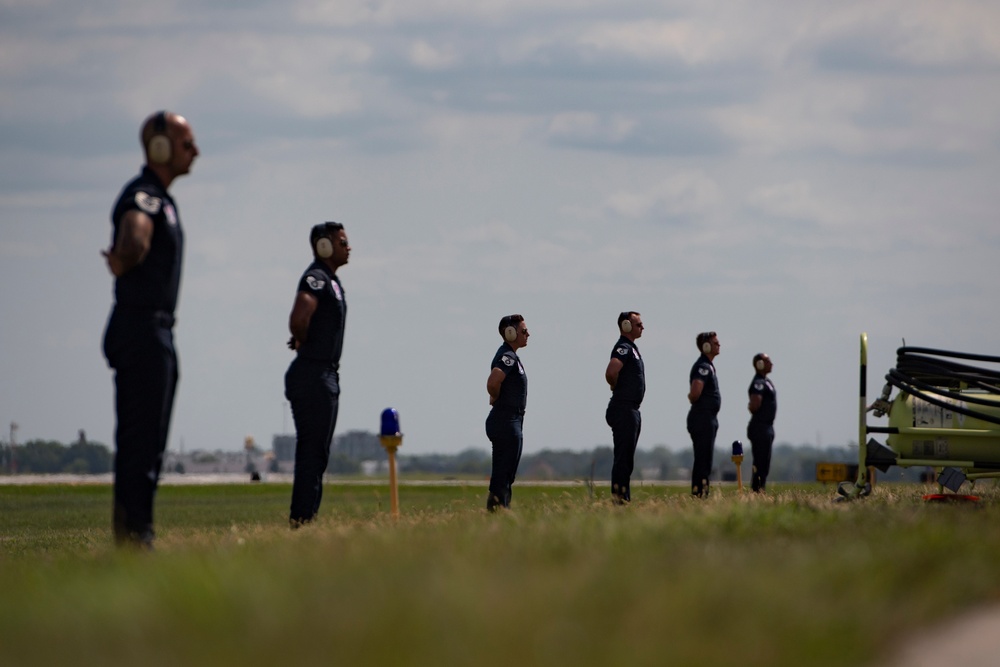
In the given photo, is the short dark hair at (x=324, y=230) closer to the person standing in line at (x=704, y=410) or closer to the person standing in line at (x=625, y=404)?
the person standing in line at (x=625, y=404)

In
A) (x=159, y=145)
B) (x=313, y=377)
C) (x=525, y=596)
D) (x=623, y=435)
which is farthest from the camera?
(x=623, y=435)

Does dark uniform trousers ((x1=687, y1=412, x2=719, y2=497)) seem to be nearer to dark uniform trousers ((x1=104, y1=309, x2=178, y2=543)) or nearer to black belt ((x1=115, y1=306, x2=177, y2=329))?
dark uniform trousers ((x1=104, y1=309, x2=178, y2=543))

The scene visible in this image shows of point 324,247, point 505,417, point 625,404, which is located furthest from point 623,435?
point 324,247

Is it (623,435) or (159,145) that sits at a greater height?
(159,145)

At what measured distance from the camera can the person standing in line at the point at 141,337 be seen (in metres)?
9.34

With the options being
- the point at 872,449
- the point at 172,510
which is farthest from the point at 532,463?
the point at 872,449

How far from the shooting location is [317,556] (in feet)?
26.6

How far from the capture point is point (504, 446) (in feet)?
53.1

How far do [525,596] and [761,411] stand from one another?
17477mm

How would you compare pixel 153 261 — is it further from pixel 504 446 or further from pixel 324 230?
pixel 504 446

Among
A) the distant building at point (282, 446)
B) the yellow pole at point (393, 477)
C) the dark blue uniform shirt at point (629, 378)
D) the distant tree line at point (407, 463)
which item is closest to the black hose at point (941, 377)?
the dark blue uniform shirt at point (629, 378)

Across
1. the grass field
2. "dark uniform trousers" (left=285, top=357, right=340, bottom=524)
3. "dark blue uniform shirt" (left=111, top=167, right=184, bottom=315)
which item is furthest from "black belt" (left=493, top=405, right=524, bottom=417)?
"dark blue uniform shirt" (left=111, top=167, right=184, bottom=315)

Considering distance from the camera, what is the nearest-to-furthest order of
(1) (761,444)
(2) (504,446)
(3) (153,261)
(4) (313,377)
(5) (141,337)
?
(5) (141,337), (3) (153,261), (4) (313,377), (2) (504,446), (1) (761,444)

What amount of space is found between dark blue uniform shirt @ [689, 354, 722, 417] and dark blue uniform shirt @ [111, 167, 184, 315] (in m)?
12.0
